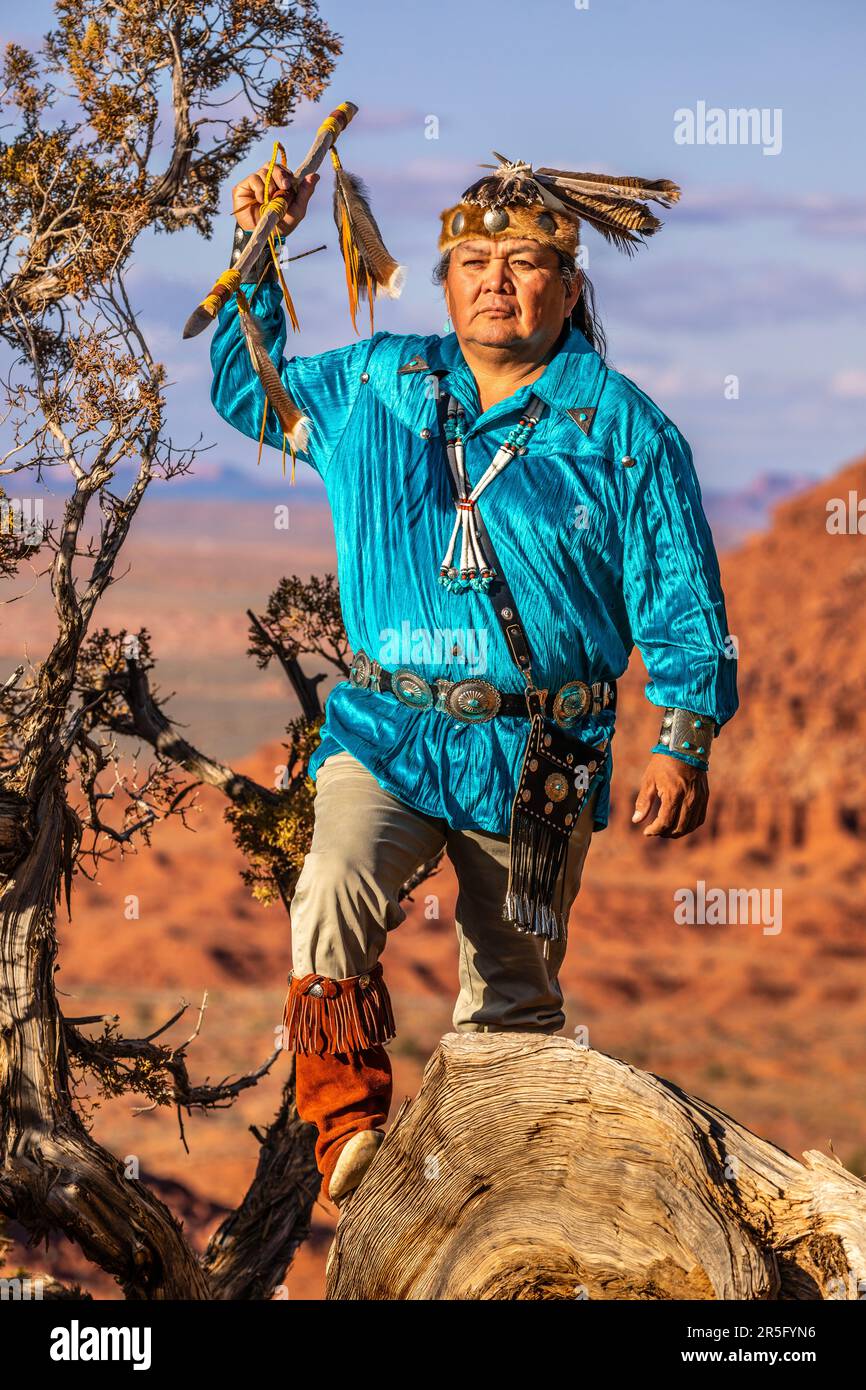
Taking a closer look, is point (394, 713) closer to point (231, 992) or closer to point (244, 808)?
point (244, 808)

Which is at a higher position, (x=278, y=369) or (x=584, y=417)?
(x=278, y=369)

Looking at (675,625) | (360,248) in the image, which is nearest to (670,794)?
(675,625)

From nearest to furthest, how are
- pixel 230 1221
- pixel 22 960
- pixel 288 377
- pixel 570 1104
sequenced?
pixel 570 1104 < pixel 288 377 < pixel 22 960 < pixel 230 1221

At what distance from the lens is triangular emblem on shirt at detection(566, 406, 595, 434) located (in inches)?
165

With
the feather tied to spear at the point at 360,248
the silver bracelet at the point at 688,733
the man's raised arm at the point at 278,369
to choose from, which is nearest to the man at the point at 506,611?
the silver bracelet at the point at 688,733

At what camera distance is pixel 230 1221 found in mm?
6570

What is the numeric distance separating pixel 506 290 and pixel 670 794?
1.30 m

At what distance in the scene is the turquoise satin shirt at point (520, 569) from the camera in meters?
4.07

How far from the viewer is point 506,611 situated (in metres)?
4.09

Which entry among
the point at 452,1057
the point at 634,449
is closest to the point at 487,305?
the point at 634,449

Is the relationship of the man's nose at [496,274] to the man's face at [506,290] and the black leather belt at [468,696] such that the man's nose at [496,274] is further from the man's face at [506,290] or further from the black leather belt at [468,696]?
the black leather belt at [468,696]

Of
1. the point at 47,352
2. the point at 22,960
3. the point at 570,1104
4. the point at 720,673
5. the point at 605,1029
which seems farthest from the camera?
the point at 605,1029

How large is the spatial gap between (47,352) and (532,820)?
2.91 m

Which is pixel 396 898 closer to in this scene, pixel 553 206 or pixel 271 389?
pixel 271 389
